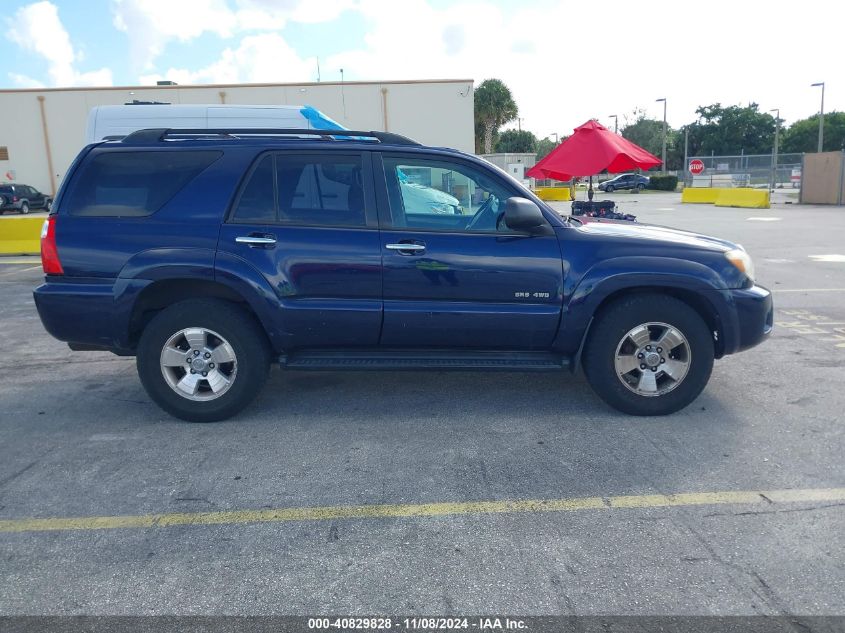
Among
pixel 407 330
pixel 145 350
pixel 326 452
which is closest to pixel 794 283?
pixel 407 330

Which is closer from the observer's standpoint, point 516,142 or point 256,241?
point 256,241

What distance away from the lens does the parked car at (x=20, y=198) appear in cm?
2970

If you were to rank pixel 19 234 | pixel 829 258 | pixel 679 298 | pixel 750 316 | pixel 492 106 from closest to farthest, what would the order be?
pixel 750 316 < pixel 679 298 < pixel 829 258 < pixel 19 234 < pixel 492 106

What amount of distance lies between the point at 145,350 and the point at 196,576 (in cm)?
207

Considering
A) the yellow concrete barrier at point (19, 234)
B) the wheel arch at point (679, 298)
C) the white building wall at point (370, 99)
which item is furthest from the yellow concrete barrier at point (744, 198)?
the wheel arch at point (679, 298)

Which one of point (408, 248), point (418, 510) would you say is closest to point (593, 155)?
point (408, 248)

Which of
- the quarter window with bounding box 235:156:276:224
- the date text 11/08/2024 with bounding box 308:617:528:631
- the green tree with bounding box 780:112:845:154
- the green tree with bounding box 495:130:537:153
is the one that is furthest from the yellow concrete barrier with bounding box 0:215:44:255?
the green tree with bounding box 780:112:845:154

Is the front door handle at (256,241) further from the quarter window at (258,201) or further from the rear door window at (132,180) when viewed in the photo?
the rear door window at (132,180)

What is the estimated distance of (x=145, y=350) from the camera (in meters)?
4.56

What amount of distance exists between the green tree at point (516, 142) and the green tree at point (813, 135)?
28.9 metres

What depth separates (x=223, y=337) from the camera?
179 inches

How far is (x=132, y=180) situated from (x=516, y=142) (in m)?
71.7

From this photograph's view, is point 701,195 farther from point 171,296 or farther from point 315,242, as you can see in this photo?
point 171,296

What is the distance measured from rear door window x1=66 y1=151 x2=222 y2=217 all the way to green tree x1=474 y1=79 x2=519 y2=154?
55.1 m
